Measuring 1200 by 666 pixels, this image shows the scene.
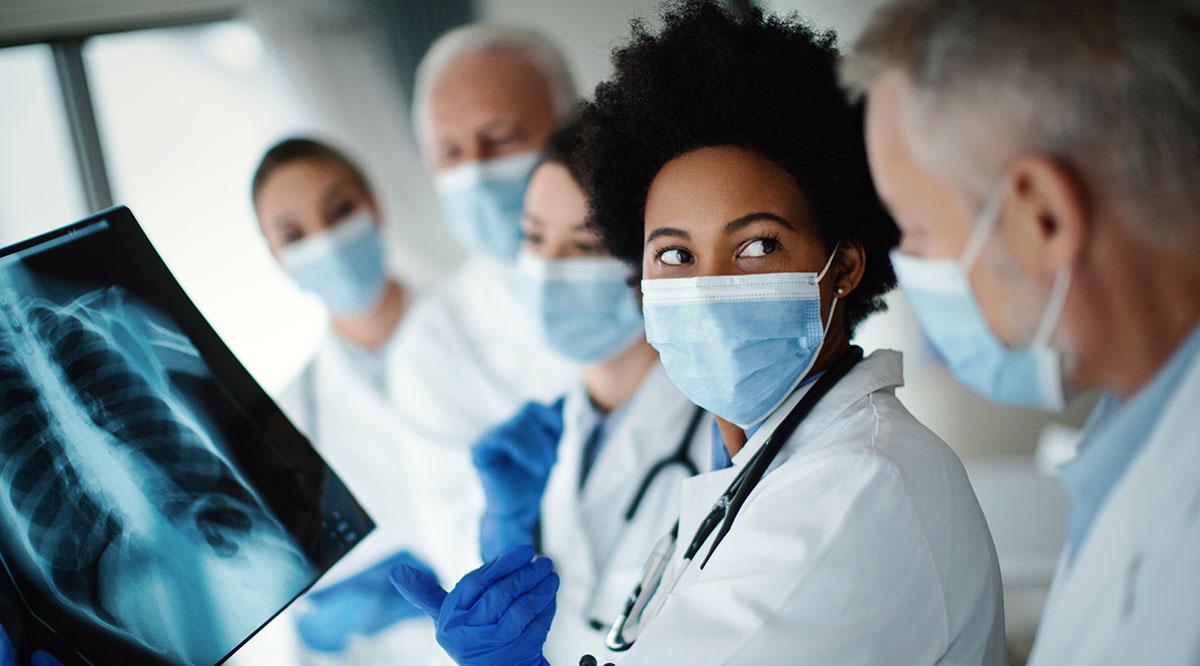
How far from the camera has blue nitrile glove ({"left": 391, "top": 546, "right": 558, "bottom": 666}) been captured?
119 centimetres

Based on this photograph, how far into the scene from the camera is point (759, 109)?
117cm

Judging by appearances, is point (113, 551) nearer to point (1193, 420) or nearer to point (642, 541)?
point (642, 541)

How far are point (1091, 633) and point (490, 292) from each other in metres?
2.06

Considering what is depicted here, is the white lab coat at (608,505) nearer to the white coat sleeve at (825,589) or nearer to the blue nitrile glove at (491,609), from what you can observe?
the blue nitrile glove at (491,609)

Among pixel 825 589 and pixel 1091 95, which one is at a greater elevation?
pixel 1091 95

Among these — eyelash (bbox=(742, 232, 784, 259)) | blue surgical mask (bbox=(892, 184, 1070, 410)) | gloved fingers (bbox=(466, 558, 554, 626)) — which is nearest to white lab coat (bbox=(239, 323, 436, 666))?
gloved fingers (bbox=(466, 558, 554, 626))

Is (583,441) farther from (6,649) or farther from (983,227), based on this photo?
(983,227)

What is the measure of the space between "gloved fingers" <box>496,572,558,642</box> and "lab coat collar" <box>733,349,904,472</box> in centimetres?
30

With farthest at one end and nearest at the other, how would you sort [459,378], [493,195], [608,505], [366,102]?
1. [366,102]
2. [459,378]
3. [493,195]
4. [608,505]

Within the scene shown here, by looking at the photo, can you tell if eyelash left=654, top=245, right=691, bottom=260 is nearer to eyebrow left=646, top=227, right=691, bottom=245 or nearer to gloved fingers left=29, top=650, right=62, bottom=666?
eyebrow left=646, top=227, right=691, bottom=245

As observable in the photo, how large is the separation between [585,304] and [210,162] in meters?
2.51

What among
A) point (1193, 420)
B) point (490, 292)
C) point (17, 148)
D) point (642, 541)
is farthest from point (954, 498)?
point (17, 148)

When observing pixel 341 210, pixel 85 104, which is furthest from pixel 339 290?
pixel 85 104

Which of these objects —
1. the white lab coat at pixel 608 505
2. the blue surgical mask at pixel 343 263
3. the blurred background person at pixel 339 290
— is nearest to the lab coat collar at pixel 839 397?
the white lab coat at pixel 608 505
